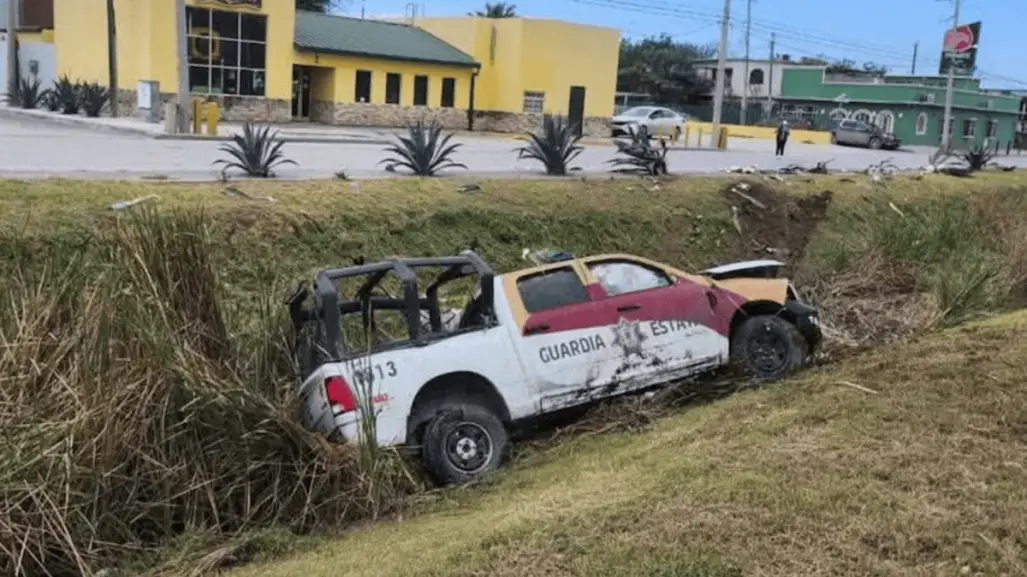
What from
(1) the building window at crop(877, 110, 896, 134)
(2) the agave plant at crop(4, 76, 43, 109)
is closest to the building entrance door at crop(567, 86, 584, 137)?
(2) the agave plant at crop(4, 76, 43, 109)

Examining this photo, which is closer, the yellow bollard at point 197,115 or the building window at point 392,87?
the yellow bollard at point 197,115

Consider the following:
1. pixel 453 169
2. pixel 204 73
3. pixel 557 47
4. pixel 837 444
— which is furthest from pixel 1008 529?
pixel 557 47

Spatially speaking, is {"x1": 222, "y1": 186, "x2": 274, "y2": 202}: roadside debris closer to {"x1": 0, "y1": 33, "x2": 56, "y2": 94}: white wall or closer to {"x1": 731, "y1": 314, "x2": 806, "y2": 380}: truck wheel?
{"x1": 731, "y1": 314, "x2": 806, "y2": 380}: truck wheel

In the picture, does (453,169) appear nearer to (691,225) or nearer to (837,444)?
(691,225)

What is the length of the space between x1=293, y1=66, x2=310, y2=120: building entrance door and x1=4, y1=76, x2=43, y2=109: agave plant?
1010 cm

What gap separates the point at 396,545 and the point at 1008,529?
9.93 ft

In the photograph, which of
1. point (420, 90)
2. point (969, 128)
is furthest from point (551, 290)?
point (969, 128)

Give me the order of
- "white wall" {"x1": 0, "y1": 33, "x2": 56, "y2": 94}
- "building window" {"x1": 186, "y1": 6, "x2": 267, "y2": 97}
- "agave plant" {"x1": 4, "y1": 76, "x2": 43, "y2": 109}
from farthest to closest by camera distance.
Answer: "white wall" {"x1": 0, "y1": 33, "x2": 56, "y2": 94}
"agave plant" {"x1": 4, "y1": 76, "x2": 43, "y2": 109}
"building window" {"x1": 186, "y1": 6, "x2": 267, "y2": 97}

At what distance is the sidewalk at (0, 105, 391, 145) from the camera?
28562mm

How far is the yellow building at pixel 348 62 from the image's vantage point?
3856 cm

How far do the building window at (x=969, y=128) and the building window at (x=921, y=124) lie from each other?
20.4ft

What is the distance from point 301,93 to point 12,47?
1252 cm

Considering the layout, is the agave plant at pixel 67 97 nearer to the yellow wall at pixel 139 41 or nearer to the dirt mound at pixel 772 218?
the yellow wall at pixel 139 41

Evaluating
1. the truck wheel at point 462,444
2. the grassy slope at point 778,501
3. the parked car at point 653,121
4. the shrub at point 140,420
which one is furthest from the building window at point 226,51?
the grassy slope at point 778,501
